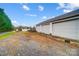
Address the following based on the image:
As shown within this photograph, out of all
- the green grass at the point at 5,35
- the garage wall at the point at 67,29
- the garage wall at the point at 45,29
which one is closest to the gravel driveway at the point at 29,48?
the green grass at the point at 5,35

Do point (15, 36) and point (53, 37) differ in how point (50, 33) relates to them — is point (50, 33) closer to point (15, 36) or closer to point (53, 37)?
point (53, 37)

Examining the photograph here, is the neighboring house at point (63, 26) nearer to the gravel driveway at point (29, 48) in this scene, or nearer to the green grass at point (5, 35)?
the gravel driveway at point (29, 48)

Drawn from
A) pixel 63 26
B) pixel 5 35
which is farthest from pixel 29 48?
pixel 63 26

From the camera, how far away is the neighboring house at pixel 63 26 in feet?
15.1

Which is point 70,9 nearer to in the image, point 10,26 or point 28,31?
point 28,31

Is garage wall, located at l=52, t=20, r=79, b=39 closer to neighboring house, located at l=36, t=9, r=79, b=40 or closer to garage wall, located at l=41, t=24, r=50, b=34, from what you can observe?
neighboring house, located at l=36, t=9, r=79, b=40

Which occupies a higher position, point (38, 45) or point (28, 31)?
point (28, 31)

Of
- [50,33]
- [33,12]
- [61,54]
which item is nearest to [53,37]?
[50,33]

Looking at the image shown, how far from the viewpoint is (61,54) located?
4.70 m

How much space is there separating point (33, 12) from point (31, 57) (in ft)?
3.80

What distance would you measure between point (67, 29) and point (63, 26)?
15cm

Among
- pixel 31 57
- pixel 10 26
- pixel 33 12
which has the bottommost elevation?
pixel 31 57

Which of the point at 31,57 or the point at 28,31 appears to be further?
the point at 28,31

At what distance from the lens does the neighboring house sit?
15.1 ft
